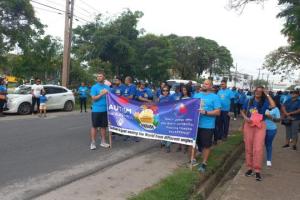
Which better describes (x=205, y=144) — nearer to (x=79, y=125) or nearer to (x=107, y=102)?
(x=107, y=102)

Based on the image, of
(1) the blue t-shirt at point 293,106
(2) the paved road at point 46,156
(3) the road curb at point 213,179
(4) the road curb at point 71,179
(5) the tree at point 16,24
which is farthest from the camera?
(5) the tree at point 16,24

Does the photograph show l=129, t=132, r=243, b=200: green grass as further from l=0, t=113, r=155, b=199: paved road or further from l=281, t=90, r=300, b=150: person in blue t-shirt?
l=281, t=90, r=300, b=150: person in blue t-shirt

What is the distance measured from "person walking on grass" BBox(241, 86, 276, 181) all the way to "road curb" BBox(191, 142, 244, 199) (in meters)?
0.66

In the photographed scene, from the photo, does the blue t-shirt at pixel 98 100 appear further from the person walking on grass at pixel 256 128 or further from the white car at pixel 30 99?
the white car at pixel 30 99

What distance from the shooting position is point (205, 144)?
26.2 ft

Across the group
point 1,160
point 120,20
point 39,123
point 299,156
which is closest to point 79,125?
point 39,123

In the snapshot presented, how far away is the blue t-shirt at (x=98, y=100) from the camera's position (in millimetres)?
9578

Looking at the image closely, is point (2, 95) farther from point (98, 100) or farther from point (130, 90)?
point (98, 100)

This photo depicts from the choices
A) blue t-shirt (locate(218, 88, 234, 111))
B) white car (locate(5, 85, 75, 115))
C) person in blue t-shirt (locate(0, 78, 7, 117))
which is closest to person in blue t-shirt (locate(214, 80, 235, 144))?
blue t-shirt (locate(218, 88, 234, 111))

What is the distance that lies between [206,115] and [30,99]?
12636 mm

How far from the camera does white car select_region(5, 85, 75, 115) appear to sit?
18141 mm

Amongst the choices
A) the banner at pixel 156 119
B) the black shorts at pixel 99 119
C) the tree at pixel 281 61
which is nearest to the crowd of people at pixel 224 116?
the black shorts at pixel 99 119

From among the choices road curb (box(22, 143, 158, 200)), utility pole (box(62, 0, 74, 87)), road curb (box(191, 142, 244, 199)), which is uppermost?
utility pole (box(62, 0, 74, 87))

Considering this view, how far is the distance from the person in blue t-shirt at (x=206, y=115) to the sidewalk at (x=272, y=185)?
798 mm
